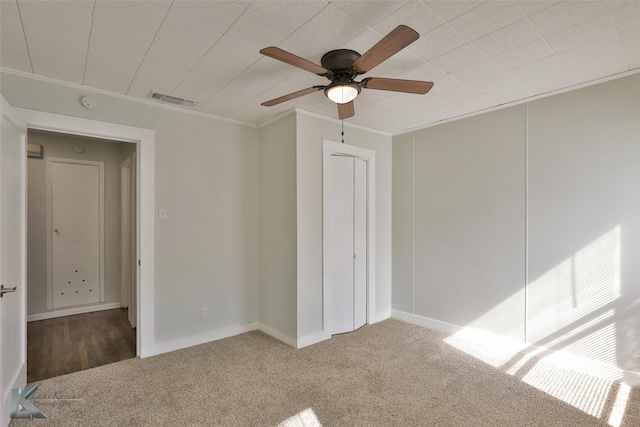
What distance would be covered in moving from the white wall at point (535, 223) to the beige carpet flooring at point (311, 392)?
1.63 ft

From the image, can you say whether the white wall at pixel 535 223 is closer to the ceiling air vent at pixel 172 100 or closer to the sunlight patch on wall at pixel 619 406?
the sunlight patch on wall at pixel 619 406

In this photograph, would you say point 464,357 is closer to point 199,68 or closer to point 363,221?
point 363,221

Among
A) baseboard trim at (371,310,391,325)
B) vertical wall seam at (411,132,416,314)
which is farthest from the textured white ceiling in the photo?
baseboard trim at (371,310,391,325)

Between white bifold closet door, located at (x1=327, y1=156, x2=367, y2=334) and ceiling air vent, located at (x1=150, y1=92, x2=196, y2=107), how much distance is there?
1.56m

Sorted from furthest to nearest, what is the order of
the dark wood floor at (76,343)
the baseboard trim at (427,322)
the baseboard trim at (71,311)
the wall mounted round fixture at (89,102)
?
the baseboard trim at (71,311), the baseboard trim at (427,322), the dark wood floor at (76,343), the wall mounted round fixture at (89,102)

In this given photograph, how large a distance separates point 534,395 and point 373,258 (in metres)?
2.05

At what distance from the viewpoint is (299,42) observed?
205 cm

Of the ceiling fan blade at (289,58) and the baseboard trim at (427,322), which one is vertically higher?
the ceiling fan blade at (289,58)

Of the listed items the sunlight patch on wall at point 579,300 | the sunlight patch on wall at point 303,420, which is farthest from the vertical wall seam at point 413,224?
the sunlight patch on wall at point 303,420

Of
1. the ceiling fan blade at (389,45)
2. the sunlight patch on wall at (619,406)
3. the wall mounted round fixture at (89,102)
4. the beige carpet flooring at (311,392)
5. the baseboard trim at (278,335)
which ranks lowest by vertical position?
the sunlight patch on wall at (619,406)

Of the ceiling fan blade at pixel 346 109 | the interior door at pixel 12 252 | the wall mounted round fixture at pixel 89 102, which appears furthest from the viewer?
the wall mounted round fixture at pixel 89 102

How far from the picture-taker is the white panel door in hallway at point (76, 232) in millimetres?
4406

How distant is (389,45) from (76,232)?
485cm

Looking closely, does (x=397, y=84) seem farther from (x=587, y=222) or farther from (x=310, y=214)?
(x=587, y=222)
